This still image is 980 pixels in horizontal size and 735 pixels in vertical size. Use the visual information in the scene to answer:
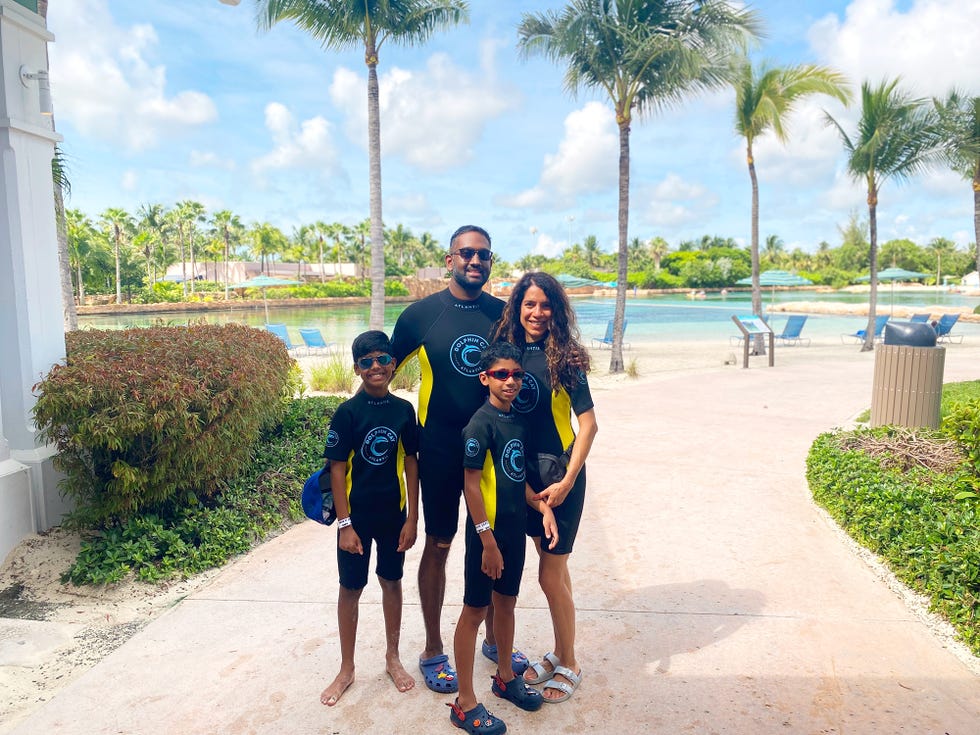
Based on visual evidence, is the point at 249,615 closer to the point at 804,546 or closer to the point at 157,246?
the point at 804,546

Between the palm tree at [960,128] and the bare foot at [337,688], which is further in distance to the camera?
the palm tree at [960,128]

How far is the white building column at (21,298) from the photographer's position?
14.6ft

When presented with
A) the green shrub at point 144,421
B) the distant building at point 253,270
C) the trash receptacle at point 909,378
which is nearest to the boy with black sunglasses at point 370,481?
the green shrub at point 144,421

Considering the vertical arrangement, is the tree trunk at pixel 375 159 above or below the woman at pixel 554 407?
above

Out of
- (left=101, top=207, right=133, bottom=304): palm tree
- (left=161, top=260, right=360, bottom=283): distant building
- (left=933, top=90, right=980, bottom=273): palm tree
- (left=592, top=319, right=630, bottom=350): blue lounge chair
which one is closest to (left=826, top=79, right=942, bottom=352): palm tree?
(left=933, top=90, right=980, bottom=273): palm tree

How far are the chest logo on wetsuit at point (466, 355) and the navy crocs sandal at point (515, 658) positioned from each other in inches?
48.2

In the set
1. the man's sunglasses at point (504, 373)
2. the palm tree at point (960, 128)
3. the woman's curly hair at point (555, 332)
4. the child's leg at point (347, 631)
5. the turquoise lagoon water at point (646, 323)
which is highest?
the palm tree at point (960, 128)

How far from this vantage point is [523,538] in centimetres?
278

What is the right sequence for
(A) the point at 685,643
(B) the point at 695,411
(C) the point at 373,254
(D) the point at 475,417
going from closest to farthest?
(D) the point at 475,417 → (A) the point at 685,643 → (B) the point at 695,411 → (C) the point at 373,254

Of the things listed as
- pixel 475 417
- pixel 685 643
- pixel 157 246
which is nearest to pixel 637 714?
pixel 685 643

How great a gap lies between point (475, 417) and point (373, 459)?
52cm

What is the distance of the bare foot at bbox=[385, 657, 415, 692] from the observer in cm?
300

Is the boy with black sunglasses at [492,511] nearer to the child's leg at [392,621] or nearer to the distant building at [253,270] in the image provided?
the child's leg at [392,621]

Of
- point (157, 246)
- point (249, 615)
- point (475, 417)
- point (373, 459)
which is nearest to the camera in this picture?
point (475, 417)
